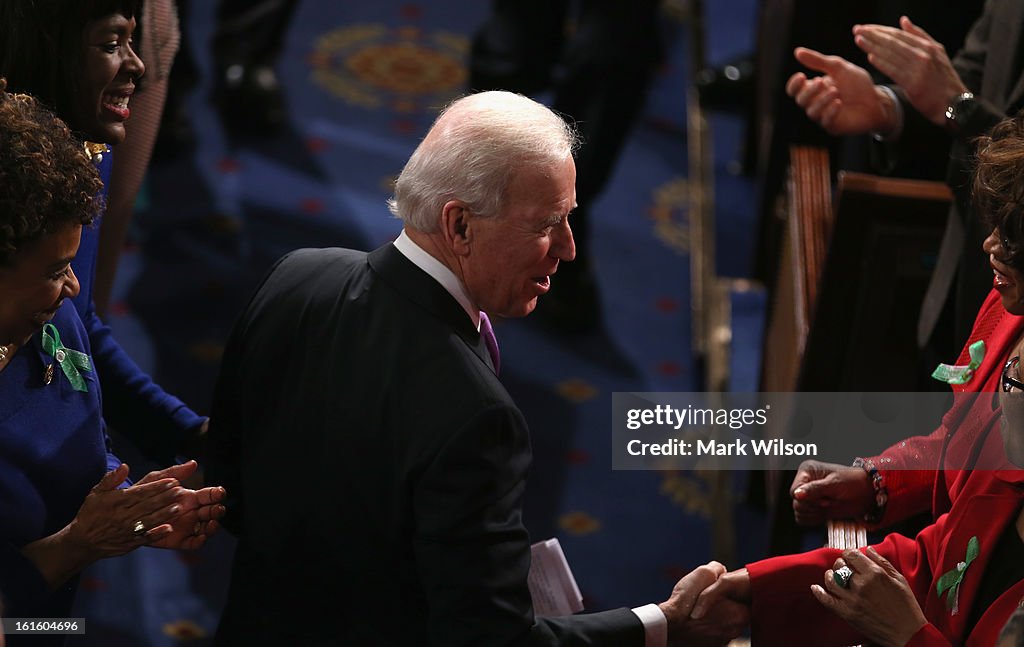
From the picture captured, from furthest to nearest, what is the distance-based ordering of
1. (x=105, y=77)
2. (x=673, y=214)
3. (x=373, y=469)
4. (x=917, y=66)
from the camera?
(x=673, y=214), (x=917, y=66), (x=105, y=77), (x=373, y=469)

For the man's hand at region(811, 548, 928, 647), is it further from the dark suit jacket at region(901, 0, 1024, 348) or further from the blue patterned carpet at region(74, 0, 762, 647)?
the blue patterned carpet at region(74, 0, 762, 647)

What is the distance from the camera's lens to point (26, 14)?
2311mm

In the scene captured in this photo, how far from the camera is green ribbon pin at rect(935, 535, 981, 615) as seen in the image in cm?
211

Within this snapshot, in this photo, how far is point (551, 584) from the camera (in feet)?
7.84

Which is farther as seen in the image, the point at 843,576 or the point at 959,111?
the point at 959,111

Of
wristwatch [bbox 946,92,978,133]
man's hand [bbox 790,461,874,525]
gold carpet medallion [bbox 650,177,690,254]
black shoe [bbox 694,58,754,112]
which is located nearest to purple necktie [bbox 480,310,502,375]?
man's hand [bbox 790,461,874,525]

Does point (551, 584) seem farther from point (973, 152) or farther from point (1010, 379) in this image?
point (973, 152)

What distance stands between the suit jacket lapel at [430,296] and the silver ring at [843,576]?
2.26 ft

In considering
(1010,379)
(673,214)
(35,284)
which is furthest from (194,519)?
(673,214)

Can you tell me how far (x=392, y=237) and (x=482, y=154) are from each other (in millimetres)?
2802

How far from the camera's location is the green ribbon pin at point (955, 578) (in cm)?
211

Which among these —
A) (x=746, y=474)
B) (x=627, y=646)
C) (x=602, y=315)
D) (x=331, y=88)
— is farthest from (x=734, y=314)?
(x=627, y=646)

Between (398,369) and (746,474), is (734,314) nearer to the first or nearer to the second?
(746,474)

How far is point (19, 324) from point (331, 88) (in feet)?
12.2
